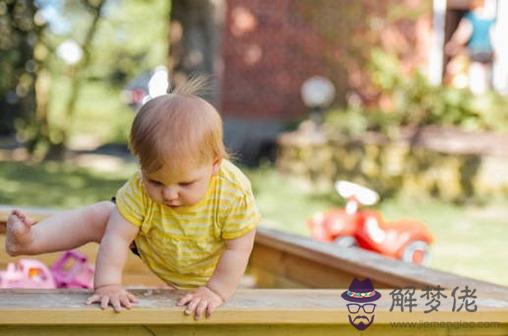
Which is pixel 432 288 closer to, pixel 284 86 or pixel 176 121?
pixel 176 121

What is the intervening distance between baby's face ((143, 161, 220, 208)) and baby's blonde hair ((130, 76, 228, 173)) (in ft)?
0.08

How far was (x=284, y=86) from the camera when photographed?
13.3 m

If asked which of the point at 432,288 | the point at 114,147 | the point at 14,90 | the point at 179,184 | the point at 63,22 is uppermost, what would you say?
the point at 179,184

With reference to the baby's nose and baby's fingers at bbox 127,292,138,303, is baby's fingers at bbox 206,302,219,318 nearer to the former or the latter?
baby's fingers at bbox 127,292,138,303

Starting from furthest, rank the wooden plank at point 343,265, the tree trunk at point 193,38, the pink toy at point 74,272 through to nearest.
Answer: the tree trunk at point 193,38
the pink toy at point 74,272
the wooden plank at point 343,265

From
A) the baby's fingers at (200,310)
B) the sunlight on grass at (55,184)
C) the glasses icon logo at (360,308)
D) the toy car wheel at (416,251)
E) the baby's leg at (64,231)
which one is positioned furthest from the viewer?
Answer: the sunlight on grass at (55,184)

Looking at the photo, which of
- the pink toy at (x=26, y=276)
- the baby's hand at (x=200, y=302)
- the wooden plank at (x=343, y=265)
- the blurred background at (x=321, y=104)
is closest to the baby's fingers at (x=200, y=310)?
the baby's hand at (x=200, y=302)

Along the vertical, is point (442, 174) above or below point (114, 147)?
above

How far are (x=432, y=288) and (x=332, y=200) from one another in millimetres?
7034

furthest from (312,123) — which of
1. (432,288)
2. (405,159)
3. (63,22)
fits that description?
(432,288)

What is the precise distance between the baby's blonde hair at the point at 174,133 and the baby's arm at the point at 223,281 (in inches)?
9.5

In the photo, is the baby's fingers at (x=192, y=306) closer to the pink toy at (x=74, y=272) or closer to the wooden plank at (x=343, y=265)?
the wooden plank at (x=343, y=265)

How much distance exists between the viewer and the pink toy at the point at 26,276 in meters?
3.58

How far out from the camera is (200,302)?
7.39 feet
